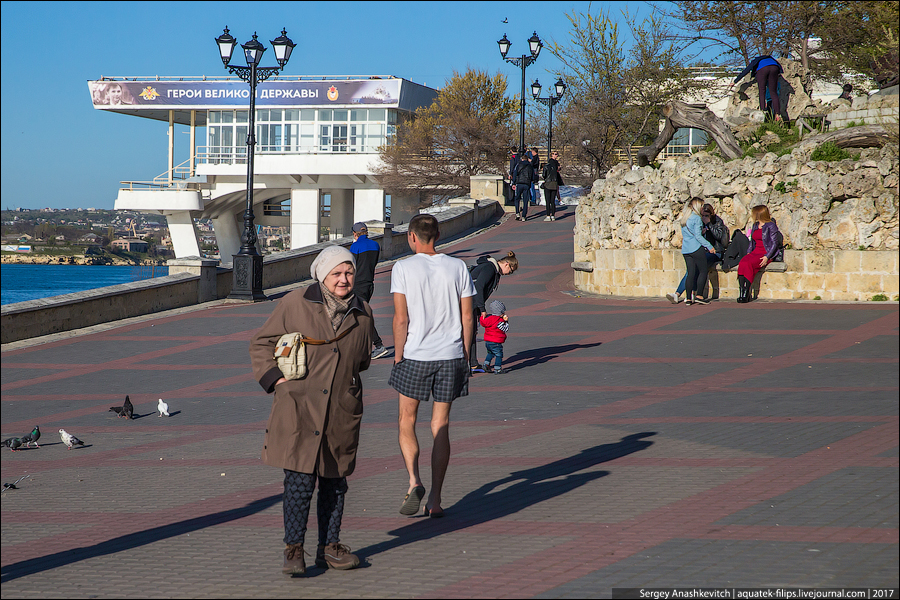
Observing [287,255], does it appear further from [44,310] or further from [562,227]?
[562,227]

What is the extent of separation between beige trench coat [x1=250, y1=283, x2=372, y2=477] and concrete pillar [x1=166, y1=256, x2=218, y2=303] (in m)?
13.8

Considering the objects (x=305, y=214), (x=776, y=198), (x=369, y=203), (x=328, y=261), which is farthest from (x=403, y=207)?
(x=328, y=261)

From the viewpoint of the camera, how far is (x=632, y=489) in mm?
5648

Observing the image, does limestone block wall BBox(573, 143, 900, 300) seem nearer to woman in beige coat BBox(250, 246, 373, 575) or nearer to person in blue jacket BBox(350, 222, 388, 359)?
person in blue jacket BBox(350, 222, 388, 359)

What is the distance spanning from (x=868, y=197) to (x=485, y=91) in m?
36.4

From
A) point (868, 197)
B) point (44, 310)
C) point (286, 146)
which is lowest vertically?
point (44, 310)

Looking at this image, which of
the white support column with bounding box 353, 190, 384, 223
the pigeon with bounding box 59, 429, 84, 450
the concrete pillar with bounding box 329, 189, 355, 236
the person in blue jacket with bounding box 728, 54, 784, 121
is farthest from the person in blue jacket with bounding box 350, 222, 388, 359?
the concrete pillar with bounding box 329, 189, 355, 236

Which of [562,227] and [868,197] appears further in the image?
[562,227]

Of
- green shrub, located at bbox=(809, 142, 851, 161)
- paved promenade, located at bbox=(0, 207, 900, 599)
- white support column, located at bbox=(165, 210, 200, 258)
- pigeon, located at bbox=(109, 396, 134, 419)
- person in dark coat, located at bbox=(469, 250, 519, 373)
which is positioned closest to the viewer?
paved promenade, located at bbox=(0, 207, 900, 599)

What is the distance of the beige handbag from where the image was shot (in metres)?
4.25

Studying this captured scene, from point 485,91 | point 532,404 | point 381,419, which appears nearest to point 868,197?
point 532,404

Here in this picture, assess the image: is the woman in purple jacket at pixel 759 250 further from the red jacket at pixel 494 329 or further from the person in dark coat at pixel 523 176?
the person in dark coat at pixel 523 176

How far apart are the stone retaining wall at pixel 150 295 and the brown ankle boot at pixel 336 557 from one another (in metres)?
10.7

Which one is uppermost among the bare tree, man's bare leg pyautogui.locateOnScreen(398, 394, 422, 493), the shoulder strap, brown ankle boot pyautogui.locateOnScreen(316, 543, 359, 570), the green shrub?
the bare tree
